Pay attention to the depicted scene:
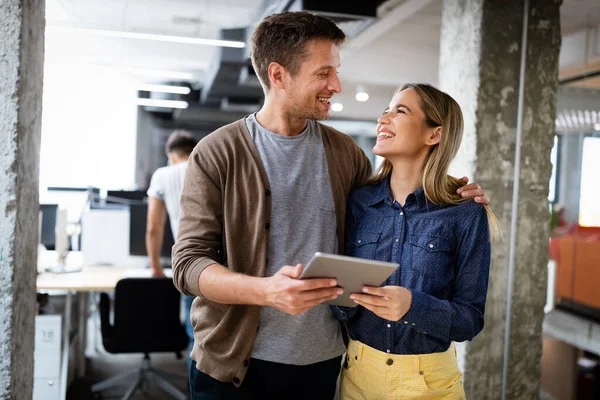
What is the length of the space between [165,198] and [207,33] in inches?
219

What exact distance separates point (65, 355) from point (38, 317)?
0.31m

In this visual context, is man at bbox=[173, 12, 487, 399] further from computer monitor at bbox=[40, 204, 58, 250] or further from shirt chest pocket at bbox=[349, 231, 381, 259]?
computer monitor at bbox=[40, 204, 58, 250]

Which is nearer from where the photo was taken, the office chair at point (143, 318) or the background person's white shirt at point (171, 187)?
the office chair at point (143, 318)

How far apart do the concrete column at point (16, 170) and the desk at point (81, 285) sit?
1694 mm

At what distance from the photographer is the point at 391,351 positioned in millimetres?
1591

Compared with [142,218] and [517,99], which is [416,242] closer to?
[517,99]

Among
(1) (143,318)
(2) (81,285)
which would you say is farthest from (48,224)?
(1) (143,318)

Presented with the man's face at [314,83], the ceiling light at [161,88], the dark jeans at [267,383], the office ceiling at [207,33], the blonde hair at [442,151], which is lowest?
the dark jeans at [267,383]

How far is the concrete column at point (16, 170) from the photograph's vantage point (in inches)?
77.7

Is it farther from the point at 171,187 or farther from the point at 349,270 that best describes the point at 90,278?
the point at 349,270

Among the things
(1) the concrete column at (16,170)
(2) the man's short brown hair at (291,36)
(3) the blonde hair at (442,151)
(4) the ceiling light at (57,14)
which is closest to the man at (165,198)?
(1) the concrete column at (16,170)

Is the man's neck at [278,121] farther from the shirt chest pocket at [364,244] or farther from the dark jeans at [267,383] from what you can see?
the dark jeans at [267,383]

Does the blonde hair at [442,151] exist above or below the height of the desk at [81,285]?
above

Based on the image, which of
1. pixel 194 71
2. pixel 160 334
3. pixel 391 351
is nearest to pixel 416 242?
pixel 391 351
